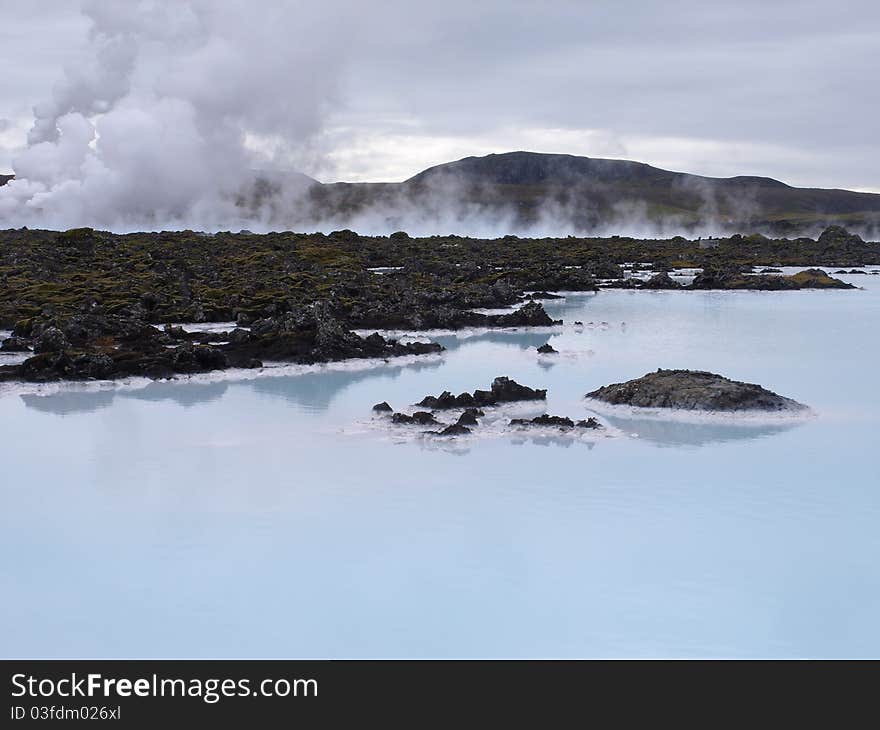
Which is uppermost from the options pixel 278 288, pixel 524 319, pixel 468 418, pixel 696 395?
pixel 278 288

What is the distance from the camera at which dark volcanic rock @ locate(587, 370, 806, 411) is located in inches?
626

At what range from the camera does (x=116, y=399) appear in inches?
730

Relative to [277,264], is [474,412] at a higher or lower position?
lower

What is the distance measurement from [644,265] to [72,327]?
142 ft

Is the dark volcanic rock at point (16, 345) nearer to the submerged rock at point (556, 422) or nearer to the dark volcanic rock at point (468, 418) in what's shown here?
the dark volcanic rock at point (468, 418)

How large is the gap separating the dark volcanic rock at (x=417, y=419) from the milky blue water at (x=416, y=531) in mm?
504

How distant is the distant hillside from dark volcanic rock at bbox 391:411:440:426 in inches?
4630

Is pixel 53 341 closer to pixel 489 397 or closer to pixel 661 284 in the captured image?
pixel 489 397

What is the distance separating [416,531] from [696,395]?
692 cm

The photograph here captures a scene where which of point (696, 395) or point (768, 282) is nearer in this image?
point (696, 395)

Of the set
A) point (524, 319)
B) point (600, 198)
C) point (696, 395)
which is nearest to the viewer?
point (696, 395)

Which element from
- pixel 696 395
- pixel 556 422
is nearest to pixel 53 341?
pixel 556 422

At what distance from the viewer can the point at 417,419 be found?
1551 cm
